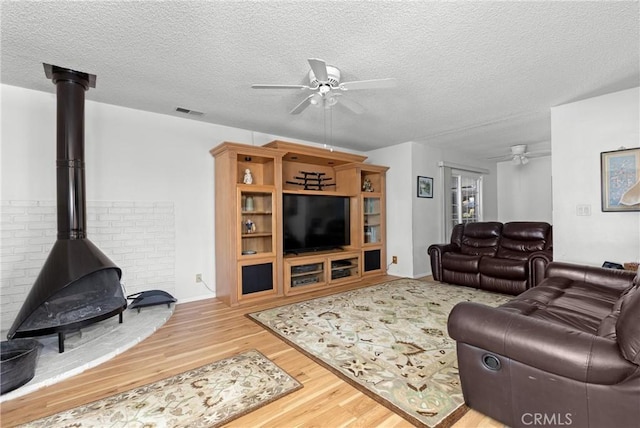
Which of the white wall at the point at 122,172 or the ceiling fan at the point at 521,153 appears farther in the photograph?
the ceiling fan at the point at 521,153

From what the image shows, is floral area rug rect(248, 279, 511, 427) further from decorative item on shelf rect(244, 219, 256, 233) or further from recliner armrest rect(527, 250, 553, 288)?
decorative item on shelf rect(244, 219, 256, 233)

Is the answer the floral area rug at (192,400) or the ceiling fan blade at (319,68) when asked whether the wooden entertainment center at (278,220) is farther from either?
the ceiling fan blade at (319,68)

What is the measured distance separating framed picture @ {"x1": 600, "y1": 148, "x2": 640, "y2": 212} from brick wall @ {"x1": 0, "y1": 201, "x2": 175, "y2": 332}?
4940mm

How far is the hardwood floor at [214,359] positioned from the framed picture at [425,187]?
364 cm

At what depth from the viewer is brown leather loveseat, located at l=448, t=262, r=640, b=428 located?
113 centimetres

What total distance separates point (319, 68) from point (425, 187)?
3750 mm

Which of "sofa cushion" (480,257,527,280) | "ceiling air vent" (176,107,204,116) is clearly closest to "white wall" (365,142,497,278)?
"sofa cushion" (480,257,527,280)

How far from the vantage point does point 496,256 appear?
4227mm

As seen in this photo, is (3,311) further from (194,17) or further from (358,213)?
(358,213)

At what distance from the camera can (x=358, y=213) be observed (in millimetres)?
4883

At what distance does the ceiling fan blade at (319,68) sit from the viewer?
1933 mm

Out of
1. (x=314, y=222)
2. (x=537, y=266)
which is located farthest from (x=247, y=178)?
(x=537, y=266)

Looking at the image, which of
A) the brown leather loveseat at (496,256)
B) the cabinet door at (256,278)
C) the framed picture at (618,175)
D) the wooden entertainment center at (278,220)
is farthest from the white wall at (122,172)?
the framed picture at (618,175)

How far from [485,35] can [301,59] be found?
1325 mm
